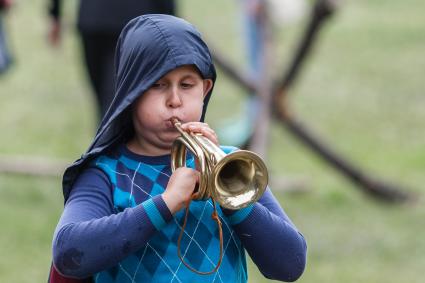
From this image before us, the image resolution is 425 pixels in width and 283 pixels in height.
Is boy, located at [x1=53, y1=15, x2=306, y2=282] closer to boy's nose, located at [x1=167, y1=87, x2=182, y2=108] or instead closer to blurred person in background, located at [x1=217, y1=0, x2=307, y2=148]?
boy's nose, located at [x1=167, y1=87, x2=182, y2=108]

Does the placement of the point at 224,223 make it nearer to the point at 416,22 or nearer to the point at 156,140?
the point at 156,140

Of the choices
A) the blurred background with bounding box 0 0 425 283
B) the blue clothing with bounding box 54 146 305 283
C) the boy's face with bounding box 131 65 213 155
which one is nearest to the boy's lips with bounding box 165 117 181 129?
the boy's face with bounding box 131 65 213 155

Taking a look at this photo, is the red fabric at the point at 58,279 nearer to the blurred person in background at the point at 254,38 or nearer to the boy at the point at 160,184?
the boy at the point at 160,184

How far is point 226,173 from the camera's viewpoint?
9.26ft

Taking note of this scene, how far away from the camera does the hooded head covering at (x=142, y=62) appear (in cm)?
287

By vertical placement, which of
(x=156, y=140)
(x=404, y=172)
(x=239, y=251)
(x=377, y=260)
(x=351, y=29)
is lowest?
(x=351, y=29)

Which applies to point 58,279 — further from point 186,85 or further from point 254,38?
point 254,38

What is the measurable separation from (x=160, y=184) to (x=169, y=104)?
0.20 metres

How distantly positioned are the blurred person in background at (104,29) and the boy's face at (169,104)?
11.0ft

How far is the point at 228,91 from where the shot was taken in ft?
39.9

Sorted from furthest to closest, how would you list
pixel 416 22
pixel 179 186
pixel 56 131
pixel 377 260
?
1. pixel 416 22
2. pixel 56 131
3. pixel 377 260
4. pixel 179 186

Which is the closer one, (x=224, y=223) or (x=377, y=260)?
(x=224, y=223)

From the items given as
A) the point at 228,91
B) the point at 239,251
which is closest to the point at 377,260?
the point at 239,251

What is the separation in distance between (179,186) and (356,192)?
5263 millimetres
